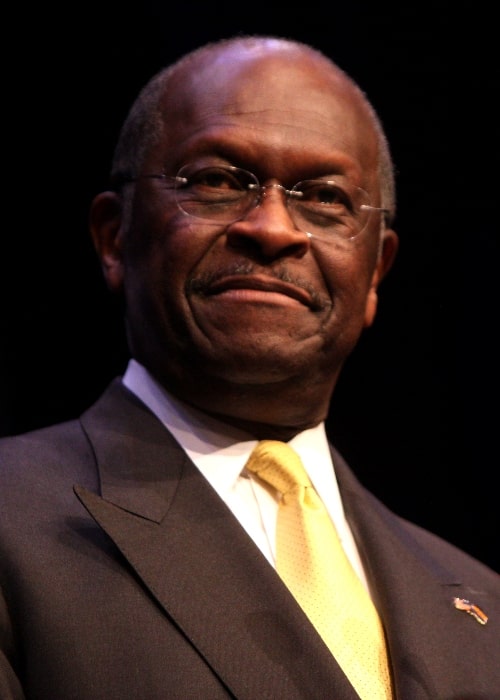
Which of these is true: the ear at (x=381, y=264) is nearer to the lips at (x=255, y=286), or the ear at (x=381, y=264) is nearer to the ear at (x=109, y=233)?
the lips at (x=255, y=286)

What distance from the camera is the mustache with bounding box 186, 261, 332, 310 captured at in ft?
5.79

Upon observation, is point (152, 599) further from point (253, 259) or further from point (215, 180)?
point (215, 180)

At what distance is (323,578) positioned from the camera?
1.63 meters

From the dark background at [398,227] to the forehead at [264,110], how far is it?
21.7 inches

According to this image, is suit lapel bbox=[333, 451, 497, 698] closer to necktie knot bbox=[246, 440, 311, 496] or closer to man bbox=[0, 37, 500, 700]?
man bbox=[0, 37, 500, 700]

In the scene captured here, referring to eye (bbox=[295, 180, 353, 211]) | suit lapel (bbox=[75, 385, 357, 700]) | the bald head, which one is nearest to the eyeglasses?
eye (bbox=[295, 180, 353, 211])

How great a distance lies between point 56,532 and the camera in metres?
1.53

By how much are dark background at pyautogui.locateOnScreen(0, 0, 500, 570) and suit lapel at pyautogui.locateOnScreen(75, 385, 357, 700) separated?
86cm

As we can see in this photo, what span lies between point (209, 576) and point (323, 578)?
0.23 meters

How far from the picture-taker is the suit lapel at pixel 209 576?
1415 millimetres

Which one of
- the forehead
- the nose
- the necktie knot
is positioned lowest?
the necktie knot

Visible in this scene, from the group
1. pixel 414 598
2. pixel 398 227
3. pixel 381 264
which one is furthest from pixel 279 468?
pixel 398 227

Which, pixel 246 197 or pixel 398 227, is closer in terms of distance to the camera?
pixel 246 197

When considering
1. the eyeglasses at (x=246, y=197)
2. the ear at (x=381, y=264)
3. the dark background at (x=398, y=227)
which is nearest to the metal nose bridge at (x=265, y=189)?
the eyeglasses at (x=246, y=197)
